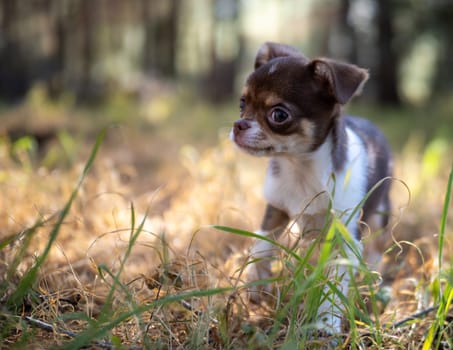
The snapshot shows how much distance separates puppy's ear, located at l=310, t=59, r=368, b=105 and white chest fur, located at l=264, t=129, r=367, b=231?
1.01 ft

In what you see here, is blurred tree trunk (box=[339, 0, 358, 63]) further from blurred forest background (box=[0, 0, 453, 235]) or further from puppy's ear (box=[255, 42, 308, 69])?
puppy's ear (box=[255, 42, 308, 69])

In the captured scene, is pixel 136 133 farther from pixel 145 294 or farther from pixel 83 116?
pixel 145 294

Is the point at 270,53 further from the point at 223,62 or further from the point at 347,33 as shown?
the point at 347,33

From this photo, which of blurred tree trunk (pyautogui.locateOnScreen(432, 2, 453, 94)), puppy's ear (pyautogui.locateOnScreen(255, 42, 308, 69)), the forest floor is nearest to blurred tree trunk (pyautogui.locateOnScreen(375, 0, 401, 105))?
blurred tree trunk (pyautogui.locateOnScreen(432, 2, 453, 94))

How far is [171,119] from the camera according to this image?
9.00m

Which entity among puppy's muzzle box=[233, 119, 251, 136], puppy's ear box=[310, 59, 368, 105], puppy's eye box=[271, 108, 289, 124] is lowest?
puppy's muzzle box=[233, 119, 251, 136]

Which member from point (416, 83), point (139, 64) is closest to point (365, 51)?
point (416, 83)

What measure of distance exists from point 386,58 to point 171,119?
6462 millimetres

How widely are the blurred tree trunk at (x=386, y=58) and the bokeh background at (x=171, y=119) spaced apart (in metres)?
0.04

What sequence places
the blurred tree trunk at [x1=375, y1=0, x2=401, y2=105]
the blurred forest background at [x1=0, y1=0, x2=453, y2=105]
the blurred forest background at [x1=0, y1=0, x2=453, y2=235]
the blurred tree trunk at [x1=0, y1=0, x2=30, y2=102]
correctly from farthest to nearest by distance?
the blurred tree trunk at [x1=375, y1=0, x2=401, y2=105] < the blurred forest background at [x1=0, y1=0, x2=453, y2=105] < the blurred tree trunk at [x1=0, y1=0, x2=30, y2=102] < the blurred forest background at [x1=0, y1=0, x2=453, y2=235]

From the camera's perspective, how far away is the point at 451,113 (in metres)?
11.3

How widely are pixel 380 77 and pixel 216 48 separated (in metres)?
4.28

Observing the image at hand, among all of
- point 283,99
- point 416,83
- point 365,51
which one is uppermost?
point 283,99

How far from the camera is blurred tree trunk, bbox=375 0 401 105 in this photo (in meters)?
12.3
